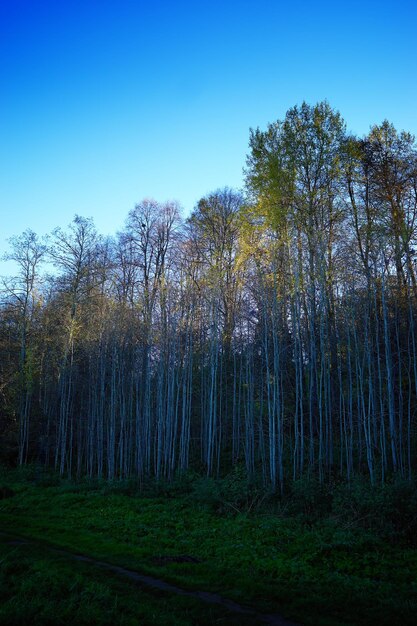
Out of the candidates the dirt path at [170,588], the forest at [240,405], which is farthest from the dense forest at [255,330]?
the dirt path at [170,588]

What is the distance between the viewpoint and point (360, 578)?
19.3 ft

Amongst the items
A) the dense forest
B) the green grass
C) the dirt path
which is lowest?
the dirt path

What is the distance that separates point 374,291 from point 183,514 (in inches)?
304

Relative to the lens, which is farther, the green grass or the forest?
the forest

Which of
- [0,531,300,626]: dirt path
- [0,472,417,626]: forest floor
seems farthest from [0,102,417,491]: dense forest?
[0,531,300,626]: dirt path

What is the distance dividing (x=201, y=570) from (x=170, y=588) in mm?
916

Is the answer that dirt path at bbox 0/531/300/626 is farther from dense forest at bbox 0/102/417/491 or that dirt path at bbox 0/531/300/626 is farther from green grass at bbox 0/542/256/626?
dense forest at bbox 0/102/417/491

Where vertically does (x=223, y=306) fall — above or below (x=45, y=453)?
above

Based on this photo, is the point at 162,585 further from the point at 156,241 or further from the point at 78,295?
the point at 156,241

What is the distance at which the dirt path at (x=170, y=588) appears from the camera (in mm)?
4672

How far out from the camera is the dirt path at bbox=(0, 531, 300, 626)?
4672mm

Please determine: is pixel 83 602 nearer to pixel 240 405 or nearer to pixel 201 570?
pixel 201 570

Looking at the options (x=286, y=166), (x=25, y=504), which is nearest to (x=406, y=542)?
(x=25, y=504)

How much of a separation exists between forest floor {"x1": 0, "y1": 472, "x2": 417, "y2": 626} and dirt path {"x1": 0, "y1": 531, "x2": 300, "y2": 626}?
1.6 inches
